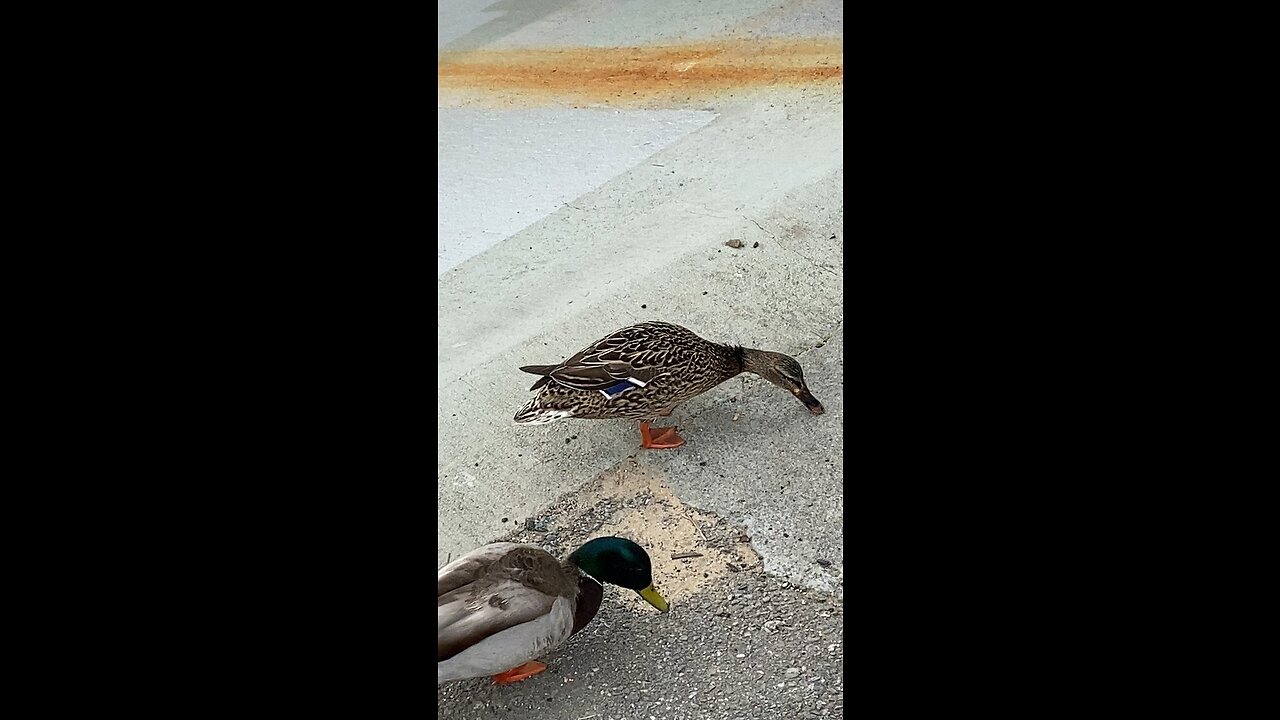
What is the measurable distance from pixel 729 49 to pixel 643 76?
0.52m

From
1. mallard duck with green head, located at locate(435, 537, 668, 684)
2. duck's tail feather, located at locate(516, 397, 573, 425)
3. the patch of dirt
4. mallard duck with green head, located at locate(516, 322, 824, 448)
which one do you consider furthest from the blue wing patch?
mallard duck with green head, located at locate(435, 537, 668, 684)

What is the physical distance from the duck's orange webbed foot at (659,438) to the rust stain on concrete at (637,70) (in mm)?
2530

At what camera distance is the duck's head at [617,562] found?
129 inches

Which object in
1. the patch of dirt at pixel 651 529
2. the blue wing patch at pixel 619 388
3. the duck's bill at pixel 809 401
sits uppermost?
the blue wing patch at pixel 619 388

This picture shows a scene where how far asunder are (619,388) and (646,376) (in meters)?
0.10

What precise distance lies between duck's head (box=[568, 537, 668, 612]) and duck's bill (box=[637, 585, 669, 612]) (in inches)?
0.4

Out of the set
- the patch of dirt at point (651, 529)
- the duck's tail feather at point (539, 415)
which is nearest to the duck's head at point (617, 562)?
the patch of dirt at point (651, 529)

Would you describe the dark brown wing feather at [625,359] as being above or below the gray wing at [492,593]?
above

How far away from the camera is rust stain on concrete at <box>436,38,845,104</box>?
20.5 ft

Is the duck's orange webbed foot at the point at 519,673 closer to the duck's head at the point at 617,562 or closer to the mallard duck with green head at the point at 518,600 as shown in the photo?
the mallard duck with green head at the point at 518,600

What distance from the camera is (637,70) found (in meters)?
6.43

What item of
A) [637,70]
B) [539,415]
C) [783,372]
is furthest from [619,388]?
[637,70]

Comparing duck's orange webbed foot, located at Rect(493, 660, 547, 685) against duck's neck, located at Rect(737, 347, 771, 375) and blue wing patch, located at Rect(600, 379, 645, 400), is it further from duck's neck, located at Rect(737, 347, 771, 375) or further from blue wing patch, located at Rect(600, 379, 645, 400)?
duck's neck, located at Rect(737, 347, 771, 375)

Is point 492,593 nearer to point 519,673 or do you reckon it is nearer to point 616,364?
point 519,673
